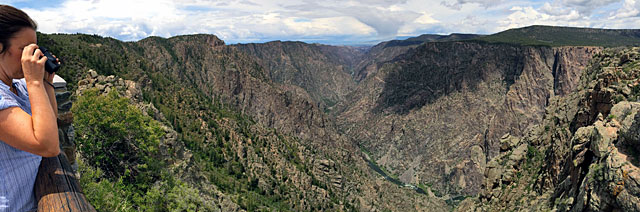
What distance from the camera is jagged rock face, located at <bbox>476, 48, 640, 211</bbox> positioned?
1352 cm

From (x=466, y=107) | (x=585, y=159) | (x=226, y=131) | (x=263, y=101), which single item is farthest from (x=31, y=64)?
(x=466, y=107)

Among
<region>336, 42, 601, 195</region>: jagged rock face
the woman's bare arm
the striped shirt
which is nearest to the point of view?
the woman's bare arm

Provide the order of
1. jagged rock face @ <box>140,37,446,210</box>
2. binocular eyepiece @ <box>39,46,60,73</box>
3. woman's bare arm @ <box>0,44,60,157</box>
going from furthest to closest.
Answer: jagged rock face @ <box>140,37,446,210</box> < binocular eyepiece @ <box>39,46,60,73</box> < woman's bare arm @ <box>0,44,60,157</box>

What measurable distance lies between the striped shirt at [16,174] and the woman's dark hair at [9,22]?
481 millimetres

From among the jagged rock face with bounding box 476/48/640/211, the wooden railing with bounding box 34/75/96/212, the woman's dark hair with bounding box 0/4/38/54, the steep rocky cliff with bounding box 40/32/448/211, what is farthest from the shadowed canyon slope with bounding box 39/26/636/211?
the woman's dark hair with bounding box 0/4/38/54

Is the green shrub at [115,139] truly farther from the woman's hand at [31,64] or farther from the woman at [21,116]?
the woman's hand at [31,64]

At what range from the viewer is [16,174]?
3.04m

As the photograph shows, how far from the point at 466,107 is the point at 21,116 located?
177092 millimetres

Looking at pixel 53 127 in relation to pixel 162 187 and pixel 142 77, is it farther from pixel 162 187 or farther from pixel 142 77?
pixel 142 77

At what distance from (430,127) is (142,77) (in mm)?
148575

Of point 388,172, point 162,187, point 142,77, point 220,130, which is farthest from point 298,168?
point 388,172

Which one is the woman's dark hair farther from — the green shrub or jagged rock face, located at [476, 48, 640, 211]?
jagged rock face, located at [476, 48, 640, 211]

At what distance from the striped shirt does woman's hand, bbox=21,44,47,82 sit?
20 cm

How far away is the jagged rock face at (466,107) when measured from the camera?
138750 millimetres
